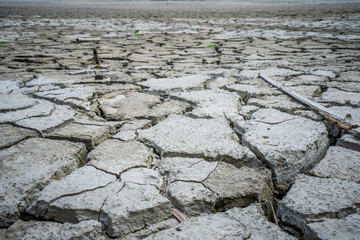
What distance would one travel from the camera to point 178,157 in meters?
1.08

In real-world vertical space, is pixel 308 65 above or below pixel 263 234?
above

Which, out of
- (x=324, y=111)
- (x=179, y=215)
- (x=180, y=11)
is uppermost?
(x=180, y=11)

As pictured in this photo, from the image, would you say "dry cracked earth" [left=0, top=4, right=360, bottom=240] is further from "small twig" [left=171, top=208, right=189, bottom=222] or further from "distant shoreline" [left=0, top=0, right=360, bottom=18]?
"distant shoreline" [left=0, top=0, right=360, bottom=18]

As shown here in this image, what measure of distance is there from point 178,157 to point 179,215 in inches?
12.3

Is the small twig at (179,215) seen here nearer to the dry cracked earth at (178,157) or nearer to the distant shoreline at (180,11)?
the dry cracked earth at (178,157)

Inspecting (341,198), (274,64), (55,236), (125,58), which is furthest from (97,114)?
(274,64)

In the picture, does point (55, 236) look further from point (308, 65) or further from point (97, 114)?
point (308, 65)

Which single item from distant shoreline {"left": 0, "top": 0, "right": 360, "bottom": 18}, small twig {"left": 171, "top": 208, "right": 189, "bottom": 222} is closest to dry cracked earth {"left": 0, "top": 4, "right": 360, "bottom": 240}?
small twig {"left": 171, "top": 208, "right": 189, "bottom": 222}

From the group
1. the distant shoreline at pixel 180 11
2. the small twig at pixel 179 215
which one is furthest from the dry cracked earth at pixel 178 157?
the distant shoreline at pixel 180 11

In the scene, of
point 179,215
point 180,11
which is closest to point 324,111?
point 179,215

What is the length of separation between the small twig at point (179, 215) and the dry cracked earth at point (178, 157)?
0.01 m

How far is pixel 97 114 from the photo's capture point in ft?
4.88

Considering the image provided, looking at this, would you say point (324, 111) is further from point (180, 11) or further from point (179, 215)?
point (180, 11)

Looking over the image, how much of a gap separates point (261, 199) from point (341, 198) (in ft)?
0.83
